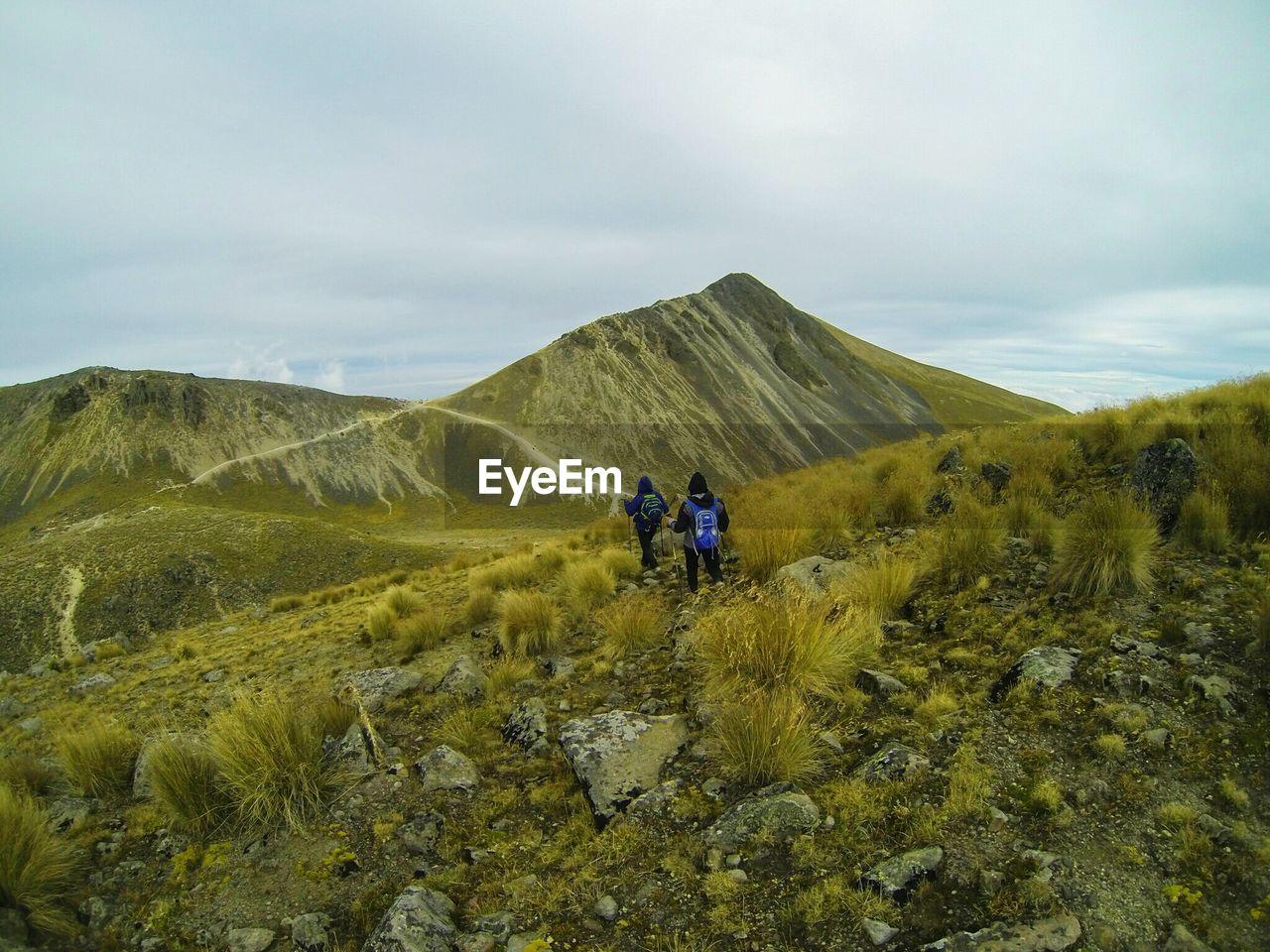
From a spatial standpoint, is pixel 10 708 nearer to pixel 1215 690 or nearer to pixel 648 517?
pixel 648 517

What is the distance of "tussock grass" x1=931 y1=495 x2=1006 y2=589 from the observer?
23.4 feet

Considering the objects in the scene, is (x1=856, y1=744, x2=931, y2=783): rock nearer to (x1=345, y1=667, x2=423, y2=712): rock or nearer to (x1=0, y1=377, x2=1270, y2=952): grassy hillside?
(x1=0, y1=377, x2=1270, y2=952): grassy hillside

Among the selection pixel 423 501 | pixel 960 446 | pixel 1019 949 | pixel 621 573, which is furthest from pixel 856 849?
pixel 423 501

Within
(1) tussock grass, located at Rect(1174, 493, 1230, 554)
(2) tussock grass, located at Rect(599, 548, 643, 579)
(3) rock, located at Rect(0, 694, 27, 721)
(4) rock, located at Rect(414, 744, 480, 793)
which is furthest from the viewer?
(3) rock, located at Rect(0, 694, 27, 721)

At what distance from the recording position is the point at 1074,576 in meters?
6.15

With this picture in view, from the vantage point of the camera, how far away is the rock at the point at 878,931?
3.20 metres

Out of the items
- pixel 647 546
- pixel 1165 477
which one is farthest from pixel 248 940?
pixel 1165 477

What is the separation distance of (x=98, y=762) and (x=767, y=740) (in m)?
6.10

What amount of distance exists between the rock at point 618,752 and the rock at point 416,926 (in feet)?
3.89

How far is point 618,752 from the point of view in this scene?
16.8ft

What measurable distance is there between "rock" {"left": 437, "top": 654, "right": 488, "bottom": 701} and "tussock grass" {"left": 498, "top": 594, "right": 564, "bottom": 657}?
0.65 meters

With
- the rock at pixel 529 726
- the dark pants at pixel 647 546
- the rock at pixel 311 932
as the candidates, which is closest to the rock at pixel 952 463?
the dark pants at pixel 647 546
